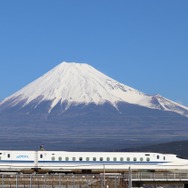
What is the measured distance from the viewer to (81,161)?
106188 mm

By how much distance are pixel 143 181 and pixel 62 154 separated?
23336 mm

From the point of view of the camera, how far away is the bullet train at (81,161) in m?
104

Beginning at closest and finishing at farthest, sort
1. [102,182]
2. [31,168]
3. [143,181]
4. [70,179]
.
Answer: [102,182] < [70,179] < [143,181] < [31,168]

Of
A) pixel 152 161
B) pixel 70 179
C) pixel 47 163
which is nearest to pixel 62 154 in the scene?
pixel 47 163

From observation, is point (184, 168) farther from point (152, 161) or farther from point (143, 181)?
point (143, 181)

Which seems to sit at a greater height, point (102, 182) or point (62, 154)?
point (62, 154)

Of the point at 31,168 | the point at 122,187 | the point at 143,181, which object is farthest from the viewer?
the point at 31,168

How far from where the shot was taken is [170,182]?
85.2 m

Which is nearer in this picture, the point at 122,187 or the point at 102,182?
the point at 102,182

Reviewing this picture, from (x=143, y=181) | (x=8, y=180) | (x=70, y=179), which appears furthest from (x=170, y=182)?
(x=8, y=180)

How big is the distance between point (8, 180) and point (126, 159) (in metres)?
39.1

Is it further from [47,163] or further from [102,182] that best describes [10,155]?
[102,182]

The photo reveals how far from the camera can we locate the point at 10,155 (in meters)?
105

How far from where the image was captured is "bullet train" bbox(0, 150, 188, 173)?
103875 millimetres
